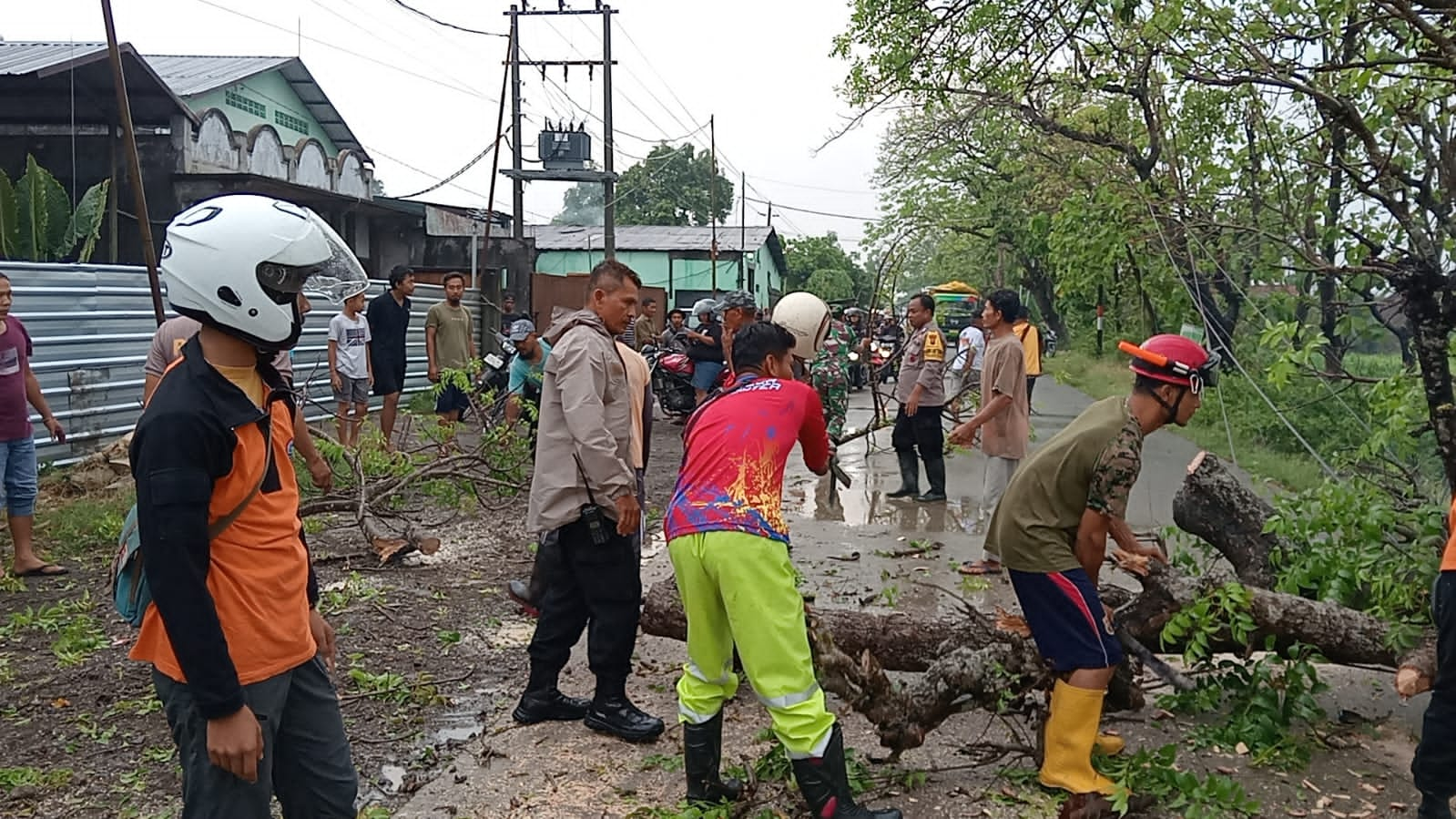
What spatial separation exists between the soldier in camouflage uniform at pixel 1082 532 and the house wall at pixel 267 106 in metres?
19.3

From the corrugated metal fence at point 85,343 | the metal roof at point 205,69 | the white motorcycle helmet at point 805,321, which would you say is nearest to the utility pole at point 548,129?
the metal roof at point 205,69

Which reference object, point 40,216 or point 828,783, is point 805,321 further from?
point 40,216

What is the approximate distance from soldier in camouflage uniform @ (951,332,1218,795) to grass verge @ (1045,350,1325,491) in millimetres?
2337

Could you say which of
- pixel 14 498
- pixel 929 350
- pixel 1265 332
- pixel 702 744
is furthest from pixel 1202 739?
pixel 14 498

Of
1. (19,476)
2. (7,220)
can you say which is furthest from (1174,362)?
(7,220)

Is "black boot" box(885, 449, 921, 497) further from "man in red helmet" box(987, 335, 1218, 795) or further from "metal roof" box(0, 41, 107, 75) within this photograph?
"metal roof" box(0, 41, 107, 75)

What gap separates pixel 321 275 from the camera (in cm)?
260

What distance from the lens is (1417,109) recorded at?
5.83 meters

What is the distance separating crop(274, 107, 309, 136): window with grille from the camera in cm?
A: 2308

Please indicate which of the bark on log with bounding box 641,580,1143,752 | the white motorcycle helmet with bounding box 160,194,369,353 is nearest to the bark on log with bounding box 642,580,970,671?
the bark on log with bounding box 641,580,1143,752

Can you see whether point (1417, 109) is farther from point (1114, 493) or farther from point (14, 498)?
point (14, 498)

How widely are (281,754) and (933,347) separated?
691 cm

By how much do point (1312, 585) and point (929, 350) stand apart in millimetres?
4560

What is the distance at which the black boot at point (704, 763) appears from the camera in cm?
353
